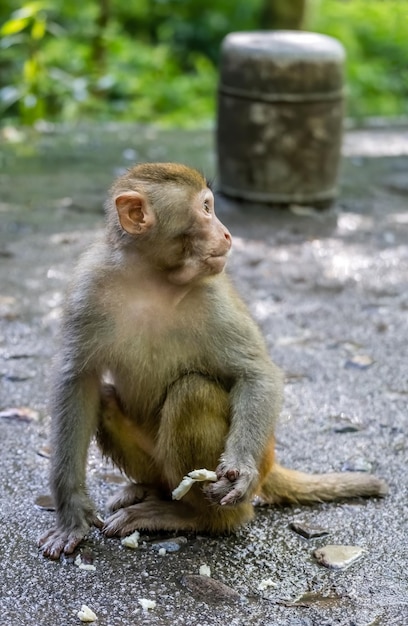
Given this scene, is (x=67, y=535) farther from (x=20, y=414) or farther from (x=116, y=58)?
(x=116, y=58)

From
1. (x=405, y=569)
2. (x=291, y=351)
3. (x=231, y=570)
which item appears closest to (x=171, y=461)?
(x=231, y=570)

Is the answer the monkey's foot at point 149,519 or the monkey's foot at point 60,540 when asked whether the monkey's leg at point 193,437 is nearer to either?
the monkey's foot at point 149,519

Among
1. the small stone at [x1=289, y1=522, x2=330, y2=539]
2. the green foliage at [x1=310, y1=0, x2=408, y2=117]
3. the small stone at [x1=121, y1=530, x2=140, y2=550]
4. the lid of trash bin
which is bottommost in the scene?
the green foliage at [x1=310, y1=0, x2=408, y2=117]

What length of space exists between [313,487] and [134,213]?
126 cm

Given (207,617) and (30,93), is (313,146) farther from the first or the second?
(207,617)

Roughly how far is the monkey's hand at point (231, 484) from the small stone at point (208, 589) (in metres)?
0.26

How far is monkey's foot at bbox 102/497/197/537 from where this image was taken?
11.1 feet

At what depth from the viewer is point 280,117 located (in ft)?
24.6

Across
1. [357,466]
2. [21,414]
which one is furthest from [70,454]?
[357,466]

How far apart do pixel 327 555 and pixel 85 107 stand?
9.51 meters

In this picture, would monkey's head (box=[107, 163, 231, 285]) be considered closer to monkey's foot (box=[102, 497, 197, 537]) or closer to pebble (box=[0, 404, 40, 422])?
monkey's foot (box=[102, 497, 197, 537])

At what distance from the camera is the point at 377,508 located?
12.0 feet

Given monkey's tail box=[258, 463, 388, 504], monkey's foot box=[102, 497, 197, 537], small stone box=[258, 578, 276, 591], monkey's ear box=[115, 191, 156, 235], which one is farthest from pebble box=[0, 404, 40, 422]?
small stone box=[258, 578, 276, 591]

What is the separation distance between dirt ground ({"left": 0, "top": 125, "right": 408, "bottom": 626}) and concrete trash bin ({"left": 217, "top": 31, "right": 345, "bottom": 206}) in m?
0.23
